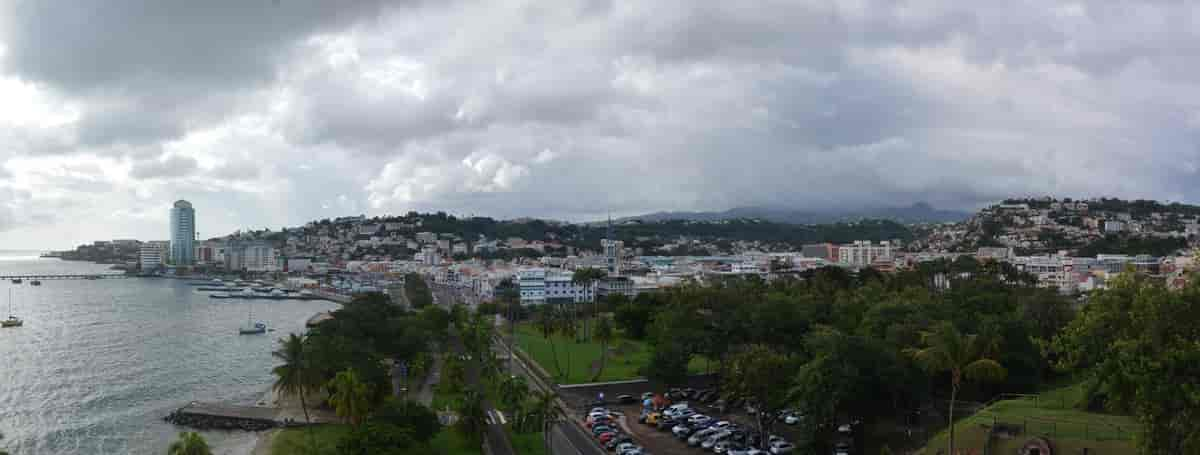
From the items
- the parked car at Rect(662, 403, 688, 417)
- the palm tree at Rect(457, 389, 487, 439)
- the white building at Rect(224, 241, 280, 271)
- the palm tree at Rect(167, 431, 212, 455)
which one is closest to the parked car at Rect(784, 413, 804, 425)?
the parked car at Rect(662, 403, 688, 417)

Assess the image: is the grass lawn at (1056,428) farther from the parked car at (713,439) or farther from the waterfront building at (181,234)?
the waterfront building at (181,234)

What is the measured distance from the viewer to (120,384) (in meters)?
37.2

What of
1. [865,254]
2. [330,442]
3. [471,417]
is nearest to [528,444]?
[471,417]

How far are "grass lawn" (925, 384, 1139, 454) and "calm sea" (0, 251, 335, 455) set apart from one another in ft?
72.6

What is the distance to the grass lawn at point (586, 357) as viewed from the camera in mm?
33719

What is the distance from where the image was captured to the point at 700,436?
22672 mm

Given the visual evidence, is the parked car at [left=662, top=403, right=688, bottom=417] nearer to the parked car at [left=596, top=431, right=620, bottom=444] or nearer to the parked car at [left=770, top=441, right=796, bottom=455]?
the parked car at [left=596, top=431, right=620, bottom=444]

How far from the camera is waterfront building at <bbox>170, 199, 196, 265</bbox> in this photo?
16900 centimetres

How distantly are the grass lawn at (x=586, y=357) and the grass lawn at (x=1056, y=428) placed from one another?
16426 millimetres

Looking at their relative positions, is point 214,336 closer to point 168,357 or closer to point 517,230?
point 168,357

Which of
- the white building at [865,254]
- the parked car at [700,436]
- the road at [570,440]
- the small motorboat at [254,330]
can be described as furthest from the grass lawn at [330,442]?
the white building at [865,254]

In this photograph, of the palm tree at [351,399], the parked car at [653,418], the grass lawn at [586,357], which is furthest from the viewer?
the grass lawn at [586,357]

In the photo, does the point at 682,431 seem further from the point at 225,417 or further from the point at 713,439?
the point at 225,417

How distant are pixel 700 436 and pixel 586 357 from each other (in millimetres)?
16908
